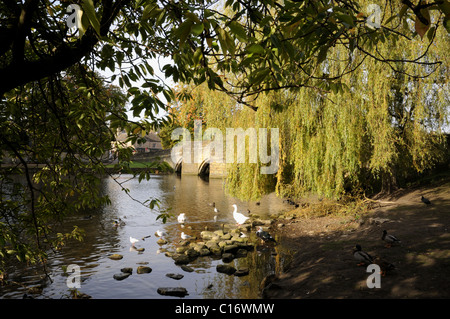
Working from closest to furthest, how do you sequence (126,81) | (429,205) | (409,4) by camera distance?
(409,4) < (126,81) < (429,205)

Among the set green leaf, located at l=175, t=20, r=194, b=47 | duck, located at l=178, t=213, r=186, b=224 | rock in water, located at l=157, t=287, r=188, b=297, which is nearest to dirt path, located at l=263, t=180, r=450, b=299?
rock in water, located at l=157, t=287, r=188, b=297

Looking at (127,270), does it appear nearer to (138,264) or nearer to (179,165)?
(138,264)

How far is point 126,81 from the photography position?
3.12m

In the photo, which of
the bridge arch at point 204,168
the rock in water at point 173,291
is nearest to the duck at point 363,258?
the rock in water at point 173,291

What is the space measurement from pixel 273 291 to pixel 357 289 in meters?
1.85

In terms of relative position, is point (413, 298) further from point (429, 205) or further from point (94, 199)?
point (429, 205)

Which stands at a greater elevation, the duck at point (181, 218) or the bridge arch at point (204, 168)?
the bridge arch at point (204, 168)

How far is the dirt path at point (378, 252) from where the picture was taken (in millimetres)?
5602

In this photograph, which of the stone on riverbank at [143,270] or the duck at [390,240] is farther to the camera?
the stone on riverbank at [143,270]

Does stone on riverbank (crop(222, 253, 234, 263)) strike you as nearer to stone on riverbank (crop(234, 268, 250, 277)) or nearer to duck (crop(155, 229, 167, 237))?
stone on riverbank (crop(234, 268, 250, 277))

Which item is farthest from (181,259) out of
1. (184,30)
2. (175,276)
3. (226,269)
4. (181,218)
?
(184,30)

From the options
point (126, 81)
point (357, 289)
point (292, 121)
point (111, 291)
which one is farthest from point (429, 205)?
point (126, 81)

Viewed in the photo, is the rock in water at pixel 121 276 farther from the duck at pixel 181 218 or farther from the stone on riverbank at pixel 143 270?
the duck at pixel 181 218

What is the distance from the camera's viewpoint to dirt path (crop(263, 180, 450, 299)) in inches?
221
